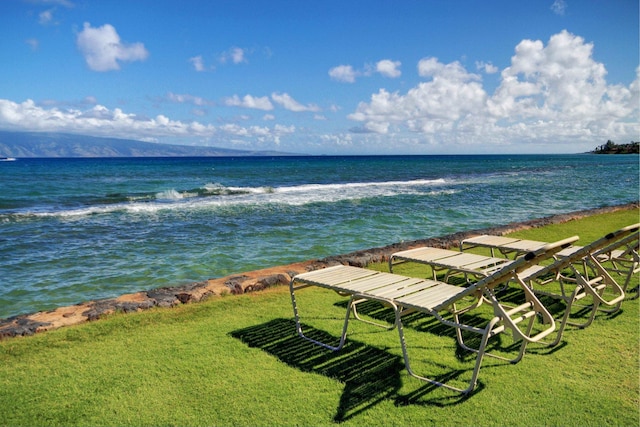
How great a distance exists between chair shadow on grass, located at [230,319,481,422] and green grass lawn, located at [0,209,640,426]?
0.04 feet

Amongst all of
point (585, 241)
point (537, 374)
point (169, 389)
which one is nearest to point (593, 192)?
point (585, 241)

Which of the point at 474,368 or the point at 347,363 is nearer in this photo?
the point at 474,368

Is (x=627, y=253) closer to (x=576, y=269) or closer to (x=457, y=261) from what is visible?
Result: (x=576, y=269)

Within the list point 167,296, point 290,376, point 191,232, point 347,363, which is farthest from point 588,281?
point 191,232

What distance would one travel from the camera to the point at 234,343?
4.80 meters

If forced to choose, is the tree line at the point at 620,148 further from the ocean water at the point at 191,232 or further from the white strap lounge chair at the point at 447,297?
the white strap lounge chair at the point at 447,297

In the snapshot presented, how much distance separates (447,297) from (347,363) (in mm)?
1153

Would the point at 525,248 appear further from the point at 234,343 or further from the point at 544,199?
the point at 544,199

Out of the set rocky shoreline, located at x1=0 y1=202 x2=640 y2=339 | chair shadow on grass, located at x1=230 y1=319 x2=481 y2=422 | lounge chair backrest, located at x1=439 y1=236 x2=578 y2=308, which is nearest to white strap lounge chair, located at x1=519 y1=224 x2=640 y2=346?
lounge chair backrest, located at x1=439 y1=236 x2=578 y2=308

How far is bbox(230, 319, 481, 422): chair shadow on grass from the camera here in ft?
12.1

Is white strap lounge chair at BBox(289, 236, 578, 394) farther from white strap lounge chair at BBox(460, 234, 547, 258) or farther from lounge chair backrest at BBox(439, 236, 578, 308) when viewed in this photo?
white strap lounge chair at BBox(460, 234, 547, 258)

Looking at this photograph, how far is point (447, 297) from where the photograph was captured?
4.31m

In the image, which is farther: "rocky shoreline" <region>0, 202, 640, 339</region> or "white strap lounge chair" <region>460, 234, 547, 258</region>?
"white strap lounge chair" <region>460, 234, 547, 258</region>

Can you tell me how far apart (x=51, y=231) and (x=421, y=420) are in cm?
1528
